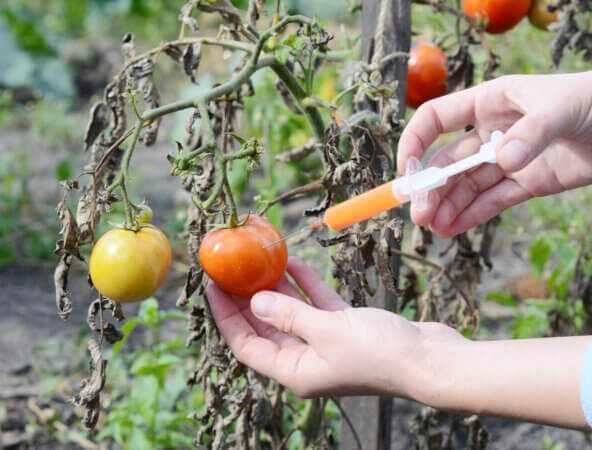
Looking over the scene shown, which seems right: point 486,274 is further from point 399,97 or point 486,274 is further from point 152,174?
point 152,174

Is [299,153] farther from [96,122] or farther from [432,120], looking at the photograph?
[96,122]

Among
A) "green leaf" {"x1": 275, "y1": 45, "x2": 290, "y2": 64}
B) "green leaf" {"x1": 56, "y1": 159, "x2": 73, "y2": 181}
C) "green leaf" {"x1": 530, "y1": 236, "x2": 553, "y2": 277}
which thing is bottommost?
"green leaf" {"x1": 275, "y1": 45, "x2": 290, "y2": 64}

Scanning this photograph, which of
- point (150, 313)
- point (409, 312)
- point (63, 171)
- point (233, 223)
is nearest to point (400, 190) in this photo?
point (233, 223)

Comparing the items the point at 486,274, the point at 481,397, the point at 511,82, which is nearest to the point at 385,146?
the point at 511,82

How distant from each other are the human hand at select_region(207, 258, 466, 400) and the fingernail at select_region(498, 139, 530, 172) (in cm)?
27

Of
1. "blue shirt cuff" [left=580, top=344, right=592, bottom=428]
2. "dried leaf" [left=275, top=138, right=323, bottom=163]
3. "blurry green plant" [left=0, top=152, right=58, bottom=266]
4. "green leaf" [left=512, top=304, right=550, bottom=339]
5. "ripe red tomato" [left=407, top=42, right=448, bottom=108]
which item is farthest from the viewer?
"blurry green plant" [left=0, top=152, right=58, bottom=266]

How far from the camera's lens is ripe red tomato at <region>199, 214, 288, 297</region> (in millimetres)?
949

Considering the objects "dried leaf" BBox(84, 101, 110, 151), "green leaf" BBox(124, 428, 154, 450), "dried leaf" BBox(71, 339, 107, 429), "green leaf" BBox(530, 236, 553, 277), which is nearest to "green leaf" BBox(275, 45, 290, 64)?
"dried leaf" BBox(84, 101, 110, 151)

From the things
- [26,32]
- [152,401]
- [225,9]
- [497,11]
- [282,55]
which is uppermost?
[26,32]

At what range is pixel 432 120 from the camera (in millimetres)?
1093

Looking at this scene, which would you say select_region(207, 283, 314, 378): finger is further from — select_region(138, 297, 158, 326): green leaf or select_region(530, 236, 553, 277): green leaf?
select_region(530, 236, 553, 277): green leaf

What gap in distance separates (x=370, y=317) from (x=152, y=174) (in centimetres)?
312

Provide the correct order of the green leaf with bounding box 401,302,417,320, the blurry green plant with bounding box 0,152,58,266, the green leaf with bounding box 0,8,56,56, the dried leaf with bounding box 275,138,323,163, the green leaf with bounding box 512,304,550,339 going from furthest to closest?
the green leaf with bounding box 0,8,56,56 → the blurry green plant with bounding box 0,152,58,266 → the green leaf with bounding box 512,304,550,339 → the green leaf with bounding box 401,302,417,320 → the dried leaf with bounding box 275,138,323,163

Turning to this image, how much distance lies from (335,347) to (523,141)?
41 cm
